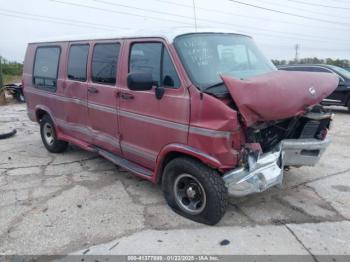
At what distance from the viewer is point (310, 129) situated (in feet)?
14.2

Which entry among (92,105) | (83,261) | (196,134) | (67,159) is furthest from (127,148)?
(67,159)

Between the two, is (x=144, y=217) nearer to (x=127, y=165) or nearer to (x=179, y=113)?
(x=127, y=165)

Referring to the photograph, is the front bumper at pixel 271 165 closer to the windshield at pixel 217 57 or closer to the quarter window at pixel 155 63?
the windshield at pixel 217 57

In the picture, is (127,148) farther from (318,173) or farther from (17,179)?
(318,173)

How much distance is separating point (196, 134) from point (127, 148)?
4.63ft

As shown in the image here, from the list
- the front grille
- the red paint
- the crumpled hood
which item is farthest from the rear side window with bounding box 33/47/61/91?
the front grille

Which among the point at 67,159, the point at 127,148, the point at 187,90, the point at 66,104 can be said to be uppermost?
the point at 187,90

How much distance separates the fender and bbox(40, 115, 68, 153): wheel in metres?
3.08

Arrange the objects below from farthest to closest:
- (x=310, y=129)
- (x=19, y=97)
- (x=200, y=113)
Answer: (x=19, y=97) < (x=310, y=129) < (x=200, y=113)

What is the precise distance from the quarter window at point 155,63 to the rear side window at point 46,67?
2.27 m

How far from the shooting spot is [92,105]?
5.36 meters

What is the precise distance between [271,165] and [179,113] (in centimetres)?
114

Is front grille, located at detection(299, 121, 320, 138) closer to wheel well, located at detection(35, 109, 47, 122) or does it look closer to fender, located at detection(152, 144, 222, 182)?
fender, located at detection(152, 144, 222, 182)

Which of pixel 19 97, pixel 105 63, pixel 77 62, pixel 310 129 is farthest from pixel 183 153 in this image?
pixel 19 97
